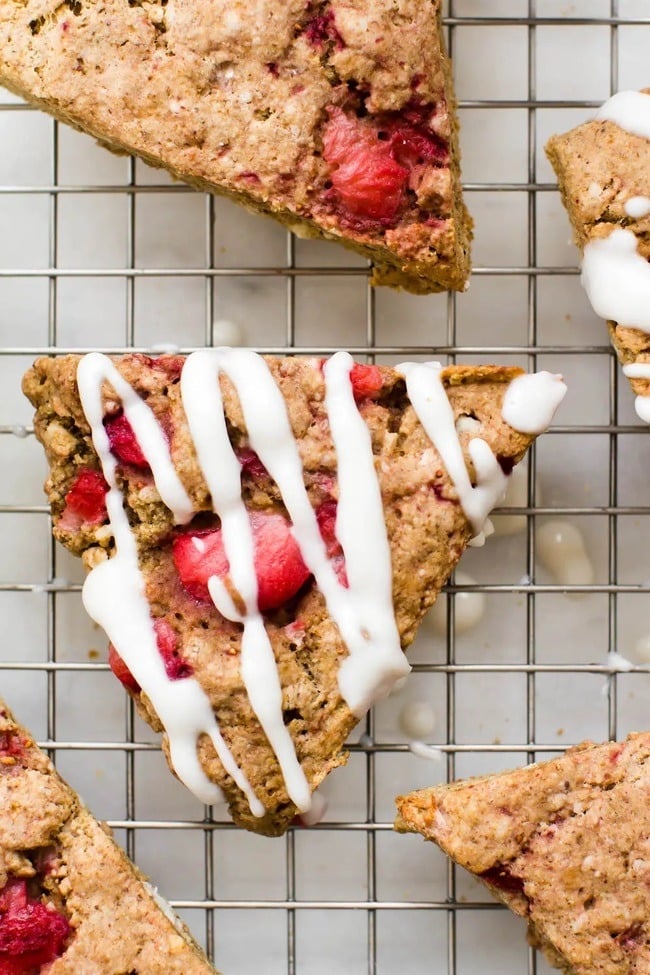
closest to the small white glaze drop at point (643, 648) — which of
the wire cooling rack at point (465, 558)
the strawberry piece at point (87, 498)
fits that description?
the wire cooling rack at point (465, 558)

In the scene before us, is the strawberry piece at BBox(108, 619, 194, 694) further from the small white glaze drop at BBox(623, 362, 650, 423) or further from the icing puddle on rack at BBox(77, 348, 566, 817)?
the small white glaze drop at BBox(623, 362, 650, 423)

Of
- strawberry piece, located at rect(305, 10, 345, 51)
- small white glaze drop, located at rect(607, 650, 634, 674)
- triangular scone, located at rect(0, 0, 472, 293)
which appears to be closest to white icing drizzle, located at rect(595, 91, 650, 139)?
triangular scone, located at rect(0, 0, 472, 293)

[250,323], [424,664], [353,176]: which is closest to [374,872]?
[424,664]

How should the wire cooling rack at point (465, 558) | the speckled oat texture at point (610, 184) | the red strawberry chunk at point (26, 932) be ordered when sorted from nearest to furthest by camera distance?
the red strawberry chunk at point (26, 932) → the speckled oat texture at point (610, 184) → the wire cooling rack at point (465, 558)

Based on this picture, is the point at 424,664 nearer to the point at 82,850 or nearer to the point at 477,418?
the point at 477,418

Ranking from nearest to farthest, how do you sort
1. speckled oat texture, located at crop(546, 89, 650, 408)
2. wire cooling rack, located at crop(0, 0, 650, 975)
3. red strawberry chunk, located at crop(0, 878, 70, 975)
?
red strawberry chunk, located at crop(0, 878, 70, 975) → speckled oat texture, located at crop(546, 89, 650, 408) → wire cooling rack, located at crop(0, 0, 650, 975)

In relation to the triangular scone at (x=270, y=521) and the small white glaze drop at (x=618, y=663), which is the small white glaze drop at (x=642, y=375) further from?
the small white glaze drop at (x=618, y=663)
